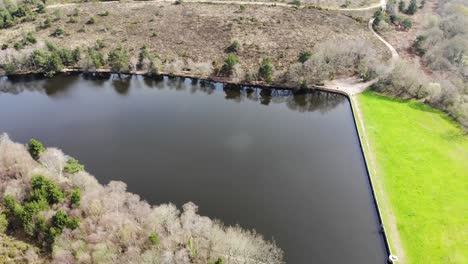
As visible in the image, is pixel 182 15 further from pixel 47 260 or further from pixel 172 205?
pixel 47 260

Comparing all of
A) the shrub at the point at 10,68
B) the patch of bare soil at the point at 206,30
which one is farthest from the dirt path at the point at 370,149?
the shrub at the point at 10,68

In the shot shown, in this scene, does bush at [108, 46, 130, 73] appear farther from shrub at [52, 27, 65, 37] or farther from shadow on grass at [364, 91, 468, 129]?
shadow on grass at [364, 91, 468, 129]

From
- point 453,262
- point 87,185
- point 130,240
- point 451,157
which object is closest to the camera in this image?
point 130,240

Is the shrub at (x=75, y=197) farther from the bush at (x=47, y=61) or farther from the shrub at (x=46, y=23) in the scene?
the shrub at (x=46, y=23)

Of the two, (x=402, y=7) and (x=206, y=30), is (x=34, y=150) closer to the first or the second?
(x=206, y=30)

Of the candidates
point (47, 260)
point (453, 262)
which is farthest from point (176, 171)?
point (453, 262)

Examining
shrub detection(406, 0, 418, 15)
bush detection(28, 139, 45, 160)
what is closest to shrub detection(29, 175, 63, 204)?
bush detection(28, 139, 45, 160)
